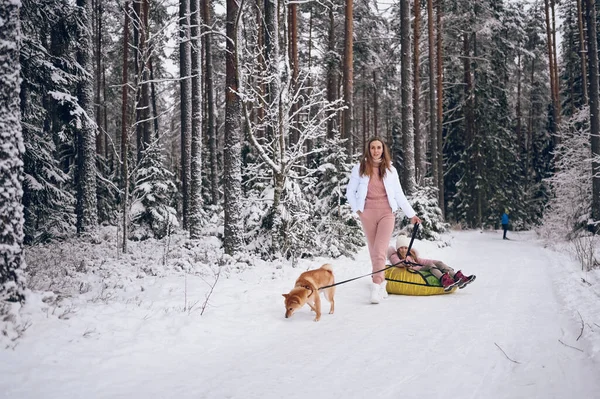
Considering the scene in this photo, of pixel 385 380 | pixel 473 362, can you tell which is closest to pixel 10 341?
pixel 385 380

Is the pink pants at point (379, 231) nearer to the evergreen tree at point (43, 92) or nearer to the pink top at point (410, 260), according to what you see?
the pink top at point (410, 260)

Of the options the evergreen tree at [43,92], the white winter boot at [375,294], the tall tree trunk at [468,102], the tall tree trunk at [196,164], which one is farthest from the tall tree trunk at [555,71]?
the evergreen tree at [43,92]

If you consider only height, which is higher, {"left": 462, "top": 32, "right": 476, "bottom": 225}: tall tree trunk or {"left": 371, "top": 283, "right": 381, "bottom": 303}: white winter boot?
{"left": 462, "top": 32, "right": 476, "bottom": 225}: tall tree trunk

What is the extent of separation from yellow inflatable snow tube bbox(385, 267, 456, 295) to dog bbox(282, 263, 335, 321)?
57.1 inches

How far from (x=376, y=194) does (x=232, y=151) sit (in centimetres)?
416

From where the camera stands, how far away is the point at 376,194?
19.9 ft

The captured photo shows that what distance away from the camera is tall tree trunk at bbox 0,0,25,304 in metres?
4.25

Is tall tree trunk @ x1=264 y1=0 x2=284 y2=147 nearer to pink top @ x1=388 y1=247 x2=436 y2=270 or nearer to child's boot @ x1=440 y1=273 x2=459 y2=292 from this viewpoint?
pink top @ x1=388 y1=247 x2=436 y2=270

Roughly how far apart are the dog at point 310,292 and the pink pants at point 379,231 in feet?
2.83

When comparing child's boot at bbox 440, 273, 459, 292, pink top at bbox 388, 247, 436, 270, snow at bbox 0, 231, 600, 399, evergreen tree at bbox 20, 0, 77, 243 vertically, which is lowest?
snow at bbox 0, 231, 600, 399

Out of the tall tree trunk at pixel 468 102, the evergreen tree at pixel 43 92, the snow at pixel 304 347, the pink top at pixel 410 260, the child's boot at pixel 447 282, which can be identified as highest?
the tall tree trunk at pixel 468 102

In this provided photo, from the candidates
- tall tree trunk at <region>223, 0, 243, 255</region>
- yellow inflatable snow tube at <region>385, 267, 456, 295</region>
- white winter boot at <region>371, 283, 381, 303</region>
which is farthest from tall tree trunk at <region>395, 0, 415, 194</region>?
white winter boot at <region>371, 283, 381, 303</region>

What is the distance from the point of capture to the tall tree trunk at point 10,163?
4254mm

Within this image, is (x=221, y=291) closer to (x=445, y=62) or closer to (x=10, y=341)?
(x=10, y=341)
